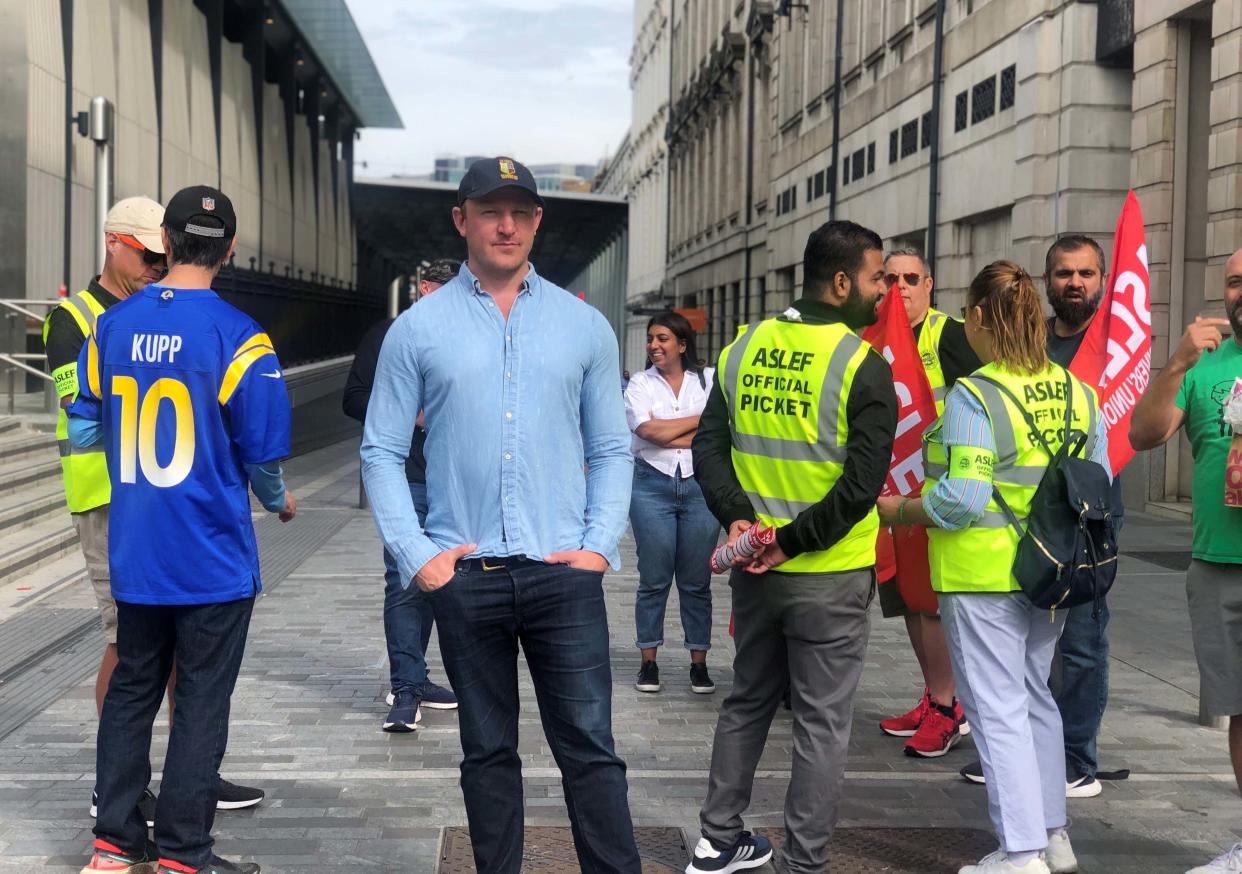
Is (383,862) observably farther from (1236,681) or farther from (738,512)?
(1236,681)

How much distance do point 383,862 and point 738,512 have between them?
1509mm

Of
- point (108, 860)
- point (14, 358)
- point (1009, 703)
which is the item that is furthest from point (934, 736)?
point (14, 358)

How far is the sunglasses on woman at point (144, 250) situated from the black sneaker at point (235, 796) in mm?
1752

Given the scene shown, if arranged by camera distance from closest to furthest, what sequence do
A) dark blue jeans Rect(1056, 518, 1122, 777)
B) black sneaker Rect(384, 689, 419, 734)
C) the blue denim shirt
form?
1. the blue denim shirt
2. dark blue jeans Rect(1056, 518, 1122, 777)
3. black sneaker Rect(384, 689, 419, 734)

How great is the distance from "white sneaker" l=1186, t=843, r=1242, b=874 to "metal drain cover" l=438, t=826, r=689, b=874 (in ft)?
4.98

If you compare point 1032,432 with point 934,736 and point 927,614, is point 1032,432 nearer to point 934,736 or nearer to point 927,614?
point 927,614

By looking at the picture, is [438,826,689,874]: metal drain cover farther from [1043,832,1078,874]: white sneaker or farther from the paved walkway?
[1043,832,1078,874]: white sneaker

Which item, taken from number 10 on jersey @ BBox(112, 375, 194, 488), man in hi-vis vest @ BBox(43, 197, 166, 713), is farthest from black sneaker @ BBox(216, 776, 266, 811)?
number 10 on jersey @ BBox(112, 375, 194, 488)

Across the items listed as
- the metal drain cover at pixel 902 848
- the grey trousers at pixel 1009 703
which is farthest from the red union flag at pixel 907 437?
the grey trousers at pixel 1009 703

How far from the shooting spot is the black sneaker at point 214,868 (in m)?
4.33

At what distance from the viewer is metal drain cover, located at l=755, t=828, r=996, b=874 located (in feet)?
15.4

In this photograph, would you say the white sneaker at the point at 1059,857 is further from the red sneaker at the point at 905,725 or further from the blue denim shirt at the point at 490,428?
the blue denim shirt at the point at 490,428

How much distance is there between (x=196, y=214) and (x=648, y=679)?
366 cm

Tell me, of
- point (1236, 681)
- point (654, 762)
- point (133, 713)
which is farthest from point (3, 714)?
point (1236, 681)
